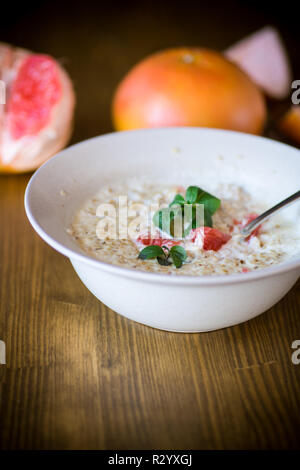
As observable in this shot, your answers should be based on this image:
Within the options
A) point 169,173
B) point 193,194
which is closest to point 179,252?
point 193,194

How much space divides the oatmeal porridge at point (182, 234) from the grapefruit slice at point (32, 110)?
0.28 m

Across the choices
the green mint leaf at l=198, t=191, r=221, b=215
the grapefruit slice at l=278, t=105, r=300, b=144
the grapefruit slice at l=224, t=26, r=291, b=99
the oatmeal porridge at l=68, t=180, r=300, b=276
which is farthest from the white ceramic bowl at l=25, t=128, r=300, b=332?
the grapefruit slice at l=224, t=26, r=291, b=99

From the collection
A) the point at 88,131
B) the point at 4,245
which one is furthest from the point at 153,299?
the point at 88,131

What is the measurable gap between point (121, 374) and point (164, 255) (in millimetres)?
192

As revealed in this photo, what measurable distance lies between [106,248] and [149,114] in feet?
1.63

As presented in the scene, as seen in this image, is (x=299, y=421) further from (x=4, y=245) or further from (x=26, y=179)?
(x=26, y=179)

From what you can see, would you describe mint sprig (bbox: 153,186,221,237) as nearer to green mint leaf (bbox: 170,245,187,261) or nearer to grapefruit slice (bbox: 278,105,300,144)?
green mint leaf (bbox: 170,245,187,261)

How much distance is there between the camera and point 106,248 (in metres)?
0.81

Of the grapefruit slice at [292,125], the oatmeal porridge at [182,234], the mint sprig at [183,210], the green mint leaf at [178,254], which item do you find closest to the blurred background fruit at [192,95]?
the grapefruit slice at [292,125]

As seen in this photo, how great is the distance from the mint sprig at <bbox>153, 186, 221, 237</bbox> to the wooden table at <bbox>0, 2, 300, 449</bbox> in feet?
0.57

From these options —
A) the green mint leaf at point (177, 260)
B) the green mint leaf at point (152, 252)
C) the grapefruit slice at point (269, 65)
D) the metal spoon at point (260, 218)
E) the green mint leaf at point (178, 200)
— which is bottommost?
the green mint leaf at point (177, 260)

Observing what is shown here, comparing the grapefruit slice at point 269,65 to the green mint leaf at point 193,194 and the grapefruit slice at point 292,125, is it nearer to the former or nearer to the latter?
the grapefruit slice at point 292,125

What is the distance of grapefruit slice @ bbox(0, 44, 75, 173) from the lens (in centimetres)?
117

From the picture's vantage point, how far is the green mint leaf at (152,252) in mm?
771
